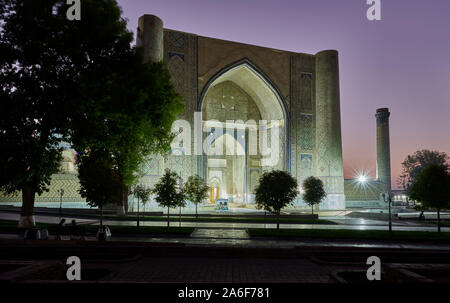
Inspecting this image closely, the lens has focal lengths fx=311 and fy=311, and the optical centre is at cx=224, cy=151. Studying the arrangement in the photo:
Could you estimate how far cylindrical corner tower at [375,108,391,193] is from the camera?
116ft

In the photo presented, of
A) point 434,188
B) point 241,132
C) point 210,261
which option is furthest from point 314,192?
point 210,261

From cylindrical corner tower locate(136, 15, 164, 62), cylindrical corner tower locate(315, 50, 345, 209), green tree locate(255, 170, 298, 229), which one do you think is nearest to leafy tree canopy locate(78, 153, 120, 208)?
green tree locate(255, 170, 298, 229)

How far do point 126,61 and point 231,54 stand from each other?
61.8 feet

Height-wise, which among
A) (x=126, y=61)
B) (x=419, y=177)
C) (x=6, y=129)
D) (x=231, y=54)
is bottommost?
(x=419, y=177)

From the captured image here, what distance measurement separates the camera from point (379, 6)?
8.23 meters

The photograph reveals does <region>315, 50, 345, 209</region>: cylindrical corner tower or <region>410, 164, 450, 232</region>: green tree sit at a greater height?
<region>315, 50, 345, 209</region>: cylindrical corner tower

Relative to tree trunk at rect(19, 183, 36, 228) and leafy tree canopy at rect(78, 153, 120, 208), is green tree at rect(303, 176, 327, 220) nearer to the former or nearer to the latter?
leafy tree canopy at rect(78, 153, 120, 208)

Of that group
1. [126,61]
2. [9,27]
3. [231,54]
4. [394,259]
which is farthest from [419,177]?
[231,54]

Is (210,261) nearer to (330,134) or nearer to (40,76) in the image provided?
(40,76)

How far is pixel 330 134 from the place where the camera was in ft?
97.3

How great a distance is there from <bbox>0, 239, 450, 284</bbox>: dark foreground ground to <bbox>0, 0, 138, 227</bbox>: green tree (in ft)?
9.02

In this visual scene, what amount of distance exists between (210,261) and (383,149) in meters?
34.3
